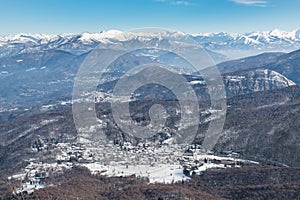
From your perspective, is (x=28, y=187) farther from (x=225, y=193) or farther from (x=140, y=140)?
(x=140, y=140)

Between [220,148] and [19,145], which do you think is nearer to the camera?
[220,148]

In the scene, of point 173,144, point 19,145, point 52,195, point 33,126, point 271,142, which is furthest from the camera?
point 33,126

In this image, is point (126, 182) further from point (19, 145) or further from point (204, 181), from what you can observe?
point (19, 145)

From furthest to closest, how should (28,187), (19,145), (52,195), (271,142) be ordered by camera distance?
(19,145), (271,142), (28,187), (52,195)

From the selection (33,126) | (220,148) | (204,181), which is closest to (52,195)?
(204,181)

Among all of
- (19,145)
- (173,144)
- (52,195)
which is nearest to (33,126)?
(19,145)

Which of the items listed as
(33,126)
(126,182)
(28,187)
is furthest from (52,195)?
(33,126)

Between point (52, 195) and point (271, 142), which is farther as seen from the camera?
point (271, 142)

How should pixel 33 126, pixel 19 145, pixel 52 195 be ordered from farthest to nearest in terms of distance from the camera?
pixel 33 126, pixel 19 145, pixel 52 195

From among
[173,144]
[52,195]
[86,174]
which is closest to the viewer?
[52,195]
